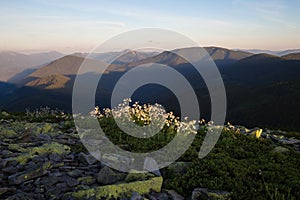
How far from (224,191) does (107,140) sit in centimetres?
503

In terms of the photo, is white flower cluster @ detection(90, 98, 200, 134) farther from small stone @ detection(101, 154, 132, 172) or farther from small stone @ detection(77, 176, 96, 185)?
small stone @ detection(77, 176, 96, 185)

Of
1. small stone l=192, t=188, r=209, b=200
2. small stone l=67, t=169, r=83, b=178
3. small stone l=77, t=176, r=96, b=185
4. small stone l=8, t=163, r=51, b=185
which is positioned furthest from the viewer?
small stone l=67, t=169, r=83, b=178

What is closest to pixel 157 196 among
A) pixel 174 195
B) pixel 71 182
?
pixel 174 195

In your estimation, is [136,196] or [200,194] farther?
[200,194]

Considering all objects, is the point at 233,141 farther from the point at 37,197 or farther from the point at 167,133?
the point at 37,197

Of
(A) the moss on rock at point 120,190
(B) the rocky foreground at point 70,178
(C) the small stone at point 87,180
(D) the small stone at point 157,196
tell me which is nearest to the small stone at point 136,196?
(B) the rocky foreground at point 70,178

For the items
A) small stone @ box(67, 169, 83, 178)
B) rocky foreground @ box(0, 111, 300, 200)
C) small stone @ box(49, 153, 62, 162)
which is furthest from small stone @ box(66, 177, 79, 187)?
small stone @ box(49, 153, 62, 162)

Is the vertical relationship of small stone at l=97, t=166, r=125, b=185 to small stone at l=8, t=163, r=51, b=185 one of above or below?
above

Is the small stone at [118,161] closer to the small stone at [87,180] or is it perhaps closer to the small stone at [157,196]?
the small stone at [87,180]

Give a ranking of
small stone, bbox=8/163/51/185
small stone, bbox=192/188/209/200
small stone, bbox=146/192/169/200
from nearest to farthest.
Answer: small stone, bbox=146/192/169/200
small stone, bbox=192/188/209/200
small stone, bbox=8/163/51/185

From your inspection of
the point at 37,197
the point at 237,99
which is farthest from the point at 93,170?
the point at 237,99

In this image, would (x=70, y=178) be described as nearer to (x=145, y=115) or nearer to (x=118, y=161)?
(x=118, y=161)

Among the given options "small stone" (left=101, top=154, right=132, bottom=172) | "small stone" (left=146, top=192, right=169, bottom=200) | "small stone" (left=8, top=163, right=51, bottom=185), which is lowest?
"small stone" (left=8, top=163, right=51, bottom=185)

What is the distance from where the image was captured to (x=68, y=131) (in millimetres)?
13781
